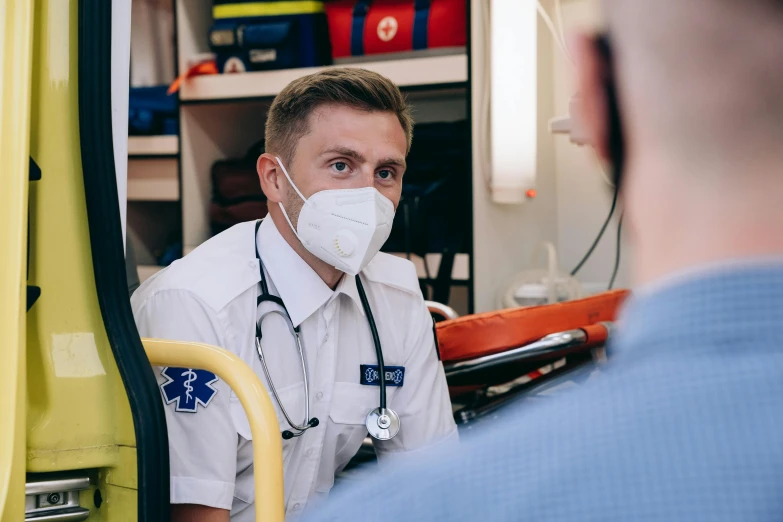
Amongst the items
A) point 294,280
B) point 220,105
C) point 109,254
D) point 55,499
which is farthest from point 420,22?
point 55,499

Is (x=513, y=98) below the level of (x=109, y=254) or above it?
above

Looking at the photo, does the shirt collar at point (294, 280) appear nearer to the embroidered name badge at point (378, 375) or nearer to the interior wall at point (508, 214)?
the embroidered name badge at point (378, 375)

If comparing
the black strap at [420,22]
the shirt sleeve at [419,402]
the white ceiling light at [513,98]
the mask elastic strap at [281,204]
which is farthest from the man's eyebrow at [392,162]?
the black strap at [420,22]

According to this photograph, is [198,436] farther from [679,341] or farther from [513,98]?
[513,98]

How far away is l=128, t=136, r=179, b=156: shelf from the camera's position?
2826mm

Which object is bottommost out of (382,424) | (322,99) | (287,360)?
(382,424)

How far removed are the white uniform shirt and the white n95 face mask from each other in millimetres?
47

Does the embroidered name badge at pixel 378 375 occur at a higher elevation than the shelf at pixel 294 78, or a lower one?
lower

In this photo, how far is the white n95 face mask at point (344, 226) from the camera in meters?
1.37

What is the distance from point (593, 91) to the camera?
35 centimetres

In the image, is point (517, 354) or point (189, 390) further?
point (517, 354)

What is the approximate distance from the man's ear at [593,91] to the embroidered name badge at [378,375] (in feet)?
3.44

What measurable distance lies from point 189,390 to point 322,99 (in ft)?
1.78

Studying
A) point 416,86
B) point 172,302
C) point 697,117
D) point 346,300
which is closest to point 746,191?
point 697,117
